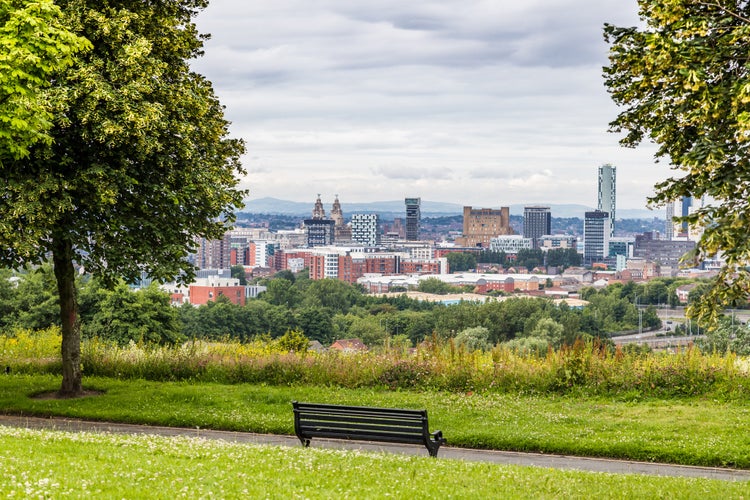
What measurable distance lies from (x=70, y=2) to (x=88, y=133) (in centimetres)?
224

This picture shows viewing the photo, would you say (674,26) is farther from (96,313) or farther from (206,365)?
(96,313)

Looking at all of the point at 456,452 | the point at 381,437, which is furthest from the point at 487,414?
the point at 381,437

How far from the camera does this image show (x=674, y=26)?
8.25 metres

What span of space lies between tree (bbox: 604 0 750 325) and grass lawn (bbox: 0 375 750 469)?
3.17 meters

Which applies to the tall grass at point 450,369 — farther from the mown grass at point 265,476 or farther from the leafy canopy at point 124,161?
the mown grass at point 265,476

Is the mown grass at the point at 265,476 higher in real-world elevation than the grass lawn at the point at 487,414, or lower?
higher

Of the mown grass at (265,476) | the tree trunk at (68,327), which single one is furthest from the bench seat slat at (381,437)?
the tree trunk at (68,327)

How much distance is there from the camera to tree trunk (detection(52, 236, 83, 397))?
15.0 m

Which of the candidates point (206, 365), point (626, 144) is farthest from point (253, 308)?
point (626, 144)

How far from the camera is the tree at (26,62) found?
11352 mm

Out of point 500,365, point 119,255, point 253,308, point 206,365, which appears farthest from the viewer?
point 253,308

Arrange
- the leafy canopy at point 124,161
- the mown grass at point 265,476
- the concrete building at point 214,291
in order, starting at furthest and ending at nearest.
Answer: the concrete building at point 214,291 → the leafy canopy at point 124,161 → the mown grass at point 265,476

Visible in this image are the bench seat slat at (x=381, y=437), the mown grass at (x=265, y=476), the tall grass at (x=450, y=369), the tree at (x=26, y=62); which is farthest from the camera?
the tall grass at (x=450, y=369)

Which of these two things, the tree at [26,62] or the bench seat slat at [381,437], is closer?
the bench seat slat at [381,437]
